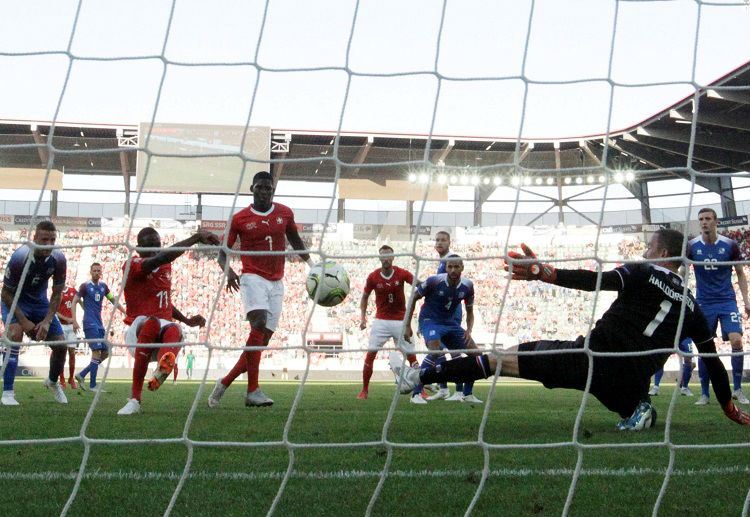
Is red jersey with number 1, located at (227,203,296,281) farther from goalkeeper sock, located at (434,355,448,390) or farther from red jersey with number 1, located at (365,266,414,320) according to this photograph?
red jersey with number 1, located at (365,266,414,320)

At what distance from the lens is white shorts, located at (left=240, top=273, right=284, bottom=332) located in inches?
254

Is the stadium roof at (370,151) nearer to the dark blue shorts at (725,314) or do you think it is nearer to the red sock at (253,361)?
the dark blue shorts at (725,314)

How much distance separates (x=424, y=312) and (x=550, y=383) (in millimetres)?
4147

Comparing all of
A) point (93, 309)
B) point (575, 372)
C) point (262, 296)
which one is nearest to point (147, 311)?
point (262, 296)

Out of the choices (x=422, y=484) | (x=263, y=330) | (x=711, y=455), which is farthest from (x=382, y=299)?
(x=422, y=484)

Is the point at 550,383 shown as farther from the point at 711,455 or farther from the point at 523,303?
the point at 523,303

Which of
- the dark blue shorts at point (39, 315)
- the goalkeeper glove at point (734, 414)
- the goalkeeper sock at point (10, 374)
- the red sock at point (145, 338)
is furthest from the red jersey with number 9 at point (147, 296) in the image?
the goalkeeper glove at point (734, 414)

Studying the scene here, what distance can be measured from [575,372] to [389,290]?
4.62 meters

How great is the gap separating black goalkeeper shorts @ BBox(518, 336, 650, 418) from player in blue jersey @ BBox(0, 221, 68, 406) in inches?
131

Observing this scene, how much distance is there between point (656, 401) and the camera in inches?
353

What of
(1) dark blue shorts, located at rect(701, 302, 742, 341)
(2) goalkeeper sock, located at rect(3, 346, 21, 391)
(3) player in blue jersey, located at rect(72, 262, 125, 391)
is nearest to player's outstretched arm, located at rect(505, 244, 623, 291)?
(1) dark blue shorts, located at rect(701, 302, 742, 341)

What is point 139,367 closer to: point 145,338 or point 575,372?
point 145,338

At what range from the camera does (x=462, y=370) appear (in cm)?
500

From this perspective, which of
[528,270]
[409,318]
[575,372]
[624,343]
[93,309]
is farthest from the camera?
[93,309]
